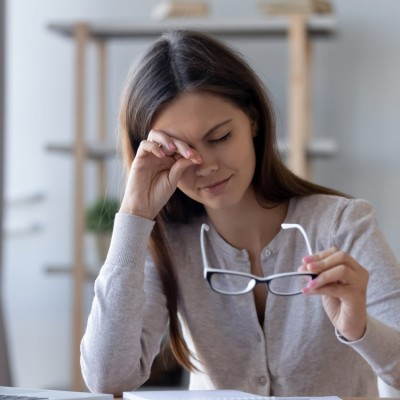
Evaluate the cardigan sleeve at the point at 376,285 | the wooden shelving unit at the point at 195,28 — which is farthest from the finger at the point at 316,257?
the wooden shelving unit at the point at 195,28

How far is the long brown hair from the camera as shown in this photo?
1.50 meters

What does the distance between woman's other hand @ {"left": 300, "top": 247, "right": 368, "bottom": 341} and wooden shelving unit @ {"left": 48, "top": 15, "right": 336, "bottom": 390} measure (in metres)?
1.77

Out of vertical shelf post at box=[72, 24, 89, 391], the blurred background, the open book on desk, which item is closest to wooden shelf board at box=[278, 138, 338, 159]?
the blurred background

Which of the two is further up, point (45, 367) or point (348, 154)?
point (348, 154)

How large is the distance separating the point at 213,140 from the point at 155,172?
153 millimetres

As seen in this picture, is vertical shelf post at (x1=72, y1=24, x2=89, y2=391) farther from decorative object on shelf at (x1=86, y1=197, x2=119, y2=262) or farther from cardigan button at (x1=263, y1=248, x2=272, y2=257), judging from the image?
cardigan button at (x1=263, y1=248, x2=272, y2=257)

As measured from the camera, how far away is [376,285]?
142 cm

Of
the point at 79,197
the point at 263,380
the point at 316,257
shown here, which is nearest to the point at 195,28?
the point at 79,197

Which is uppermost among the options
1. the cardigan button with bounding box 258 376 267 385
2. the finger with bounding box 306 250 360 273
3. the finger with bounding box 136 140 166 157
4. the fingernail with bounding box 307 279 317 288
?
the finger with bounding box 136 140 166 157

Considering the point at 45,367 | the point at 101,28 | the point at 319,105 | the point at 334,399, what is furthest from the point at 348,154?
the point at 334,399

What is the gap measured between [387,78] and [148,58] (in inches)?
74.4

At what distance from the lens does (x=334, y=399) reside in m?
1.13

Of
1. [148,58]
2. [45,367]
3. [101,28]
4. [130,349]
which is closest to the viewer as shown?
[130,349]

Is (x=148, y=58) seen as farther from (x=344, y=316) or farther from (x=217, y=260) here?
(x=344, y=316)
